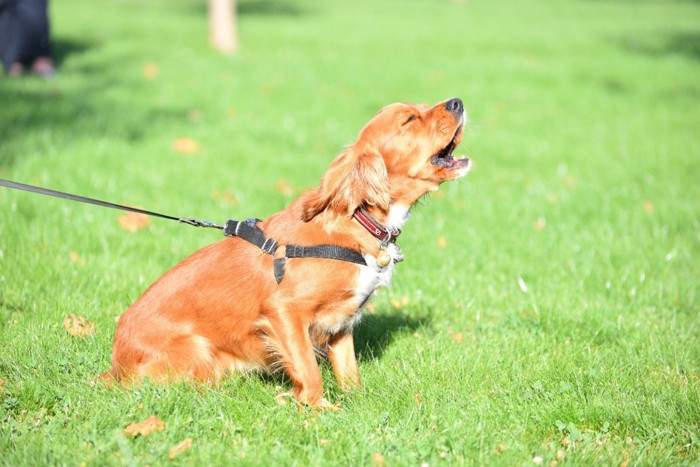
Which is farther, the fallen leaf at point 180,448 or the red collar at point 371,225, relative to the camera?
the red collar at point 371,225

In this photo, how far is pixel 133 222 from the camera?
5.86 m

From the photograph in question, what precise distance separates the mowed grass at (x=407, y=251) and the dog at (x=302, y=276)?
17 cm

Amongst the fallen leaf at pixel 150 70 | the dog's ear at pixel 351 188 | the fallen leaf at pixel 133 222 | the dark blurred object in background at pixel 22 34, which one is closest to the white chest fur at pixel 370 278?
the dog's ear at pixel 351 188

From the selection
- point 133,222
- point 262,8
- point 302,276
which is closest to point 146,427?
point 302,276

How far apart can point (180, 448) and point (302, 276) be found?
967mm

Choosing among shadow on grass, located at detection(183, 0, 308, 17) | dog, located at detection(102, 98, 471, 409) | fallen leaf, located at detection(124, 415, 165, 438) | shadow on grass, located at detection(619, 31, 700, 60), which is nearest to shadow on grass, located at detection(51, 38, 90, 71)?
shadow on grass, located at detection(183, 0, 308, 17)

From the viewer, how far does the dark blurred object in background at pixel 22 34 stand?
10.2 metres

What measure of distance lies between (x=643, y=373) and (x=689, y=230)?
291 centimetres

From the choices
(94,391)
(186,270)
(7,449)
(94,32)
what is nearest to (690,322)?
(186,270)

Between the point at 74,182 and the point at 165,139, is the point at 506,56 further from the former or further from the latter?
the point at 74,182

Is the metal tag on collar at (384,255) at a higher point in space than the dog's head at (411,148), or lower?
lower

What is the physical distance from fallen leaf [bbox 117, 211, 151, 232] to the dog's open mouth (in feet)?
9.74

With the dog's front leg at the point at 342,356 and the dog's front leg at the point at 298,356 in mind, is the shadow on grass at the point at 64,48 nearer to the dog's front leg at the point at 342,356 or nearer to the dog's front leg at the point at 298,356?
→ the dog's front leg at the point at 342,356

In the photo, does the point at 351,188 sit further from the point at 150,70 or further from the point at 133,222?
the point at 150,70
